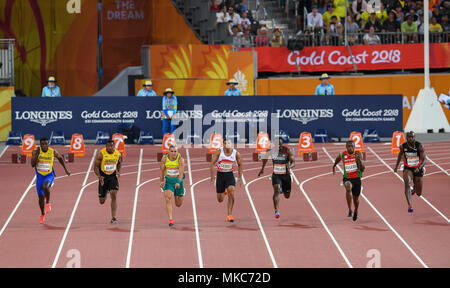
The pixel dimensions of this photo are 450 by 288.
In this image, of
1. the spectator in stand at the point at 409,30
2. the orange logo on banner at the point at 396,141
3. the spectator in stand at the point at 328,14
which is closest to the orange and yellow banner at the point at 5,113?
the orange logo on banner at the point at 396,141

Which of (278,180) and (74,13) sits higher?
(74,13)

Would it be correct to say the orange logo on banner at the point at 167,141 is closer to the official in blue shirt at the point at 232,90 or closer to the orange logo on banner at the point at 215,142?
the orange logo on banner at the point at 215,142

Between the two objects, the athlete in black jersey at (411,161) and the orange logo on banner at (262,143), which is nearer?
the athlete in black jersey at (411,161)

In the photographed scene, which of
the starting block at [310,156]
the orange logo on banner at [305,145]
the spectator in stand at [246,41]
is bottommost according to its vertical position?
the starting block at [310,156]

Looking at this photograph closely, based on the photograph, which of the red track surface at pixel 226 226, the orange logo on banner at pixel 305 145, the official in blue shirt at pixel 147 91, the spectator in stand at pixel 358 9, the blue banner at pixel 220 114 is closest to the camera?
the red track surface at pixel 226 226

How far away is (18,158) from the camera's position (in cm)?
Result: 2672

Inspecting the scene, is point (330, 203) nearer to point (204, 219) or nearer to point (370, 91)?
point (204, 219)

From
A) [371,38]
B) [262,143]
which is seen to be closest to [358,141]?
[262,143]

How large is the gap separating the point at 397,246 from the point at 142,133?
15665 millimetres

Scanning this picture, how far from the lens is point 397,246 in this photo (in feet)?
53.0

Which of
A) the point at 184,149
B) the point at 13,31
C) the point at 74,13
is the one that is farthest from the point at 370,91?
the point at 13,31

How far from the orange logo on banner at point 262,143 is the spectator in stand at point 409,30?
10.7m

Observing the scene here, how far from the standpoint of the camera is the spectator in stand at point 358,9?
123 feet

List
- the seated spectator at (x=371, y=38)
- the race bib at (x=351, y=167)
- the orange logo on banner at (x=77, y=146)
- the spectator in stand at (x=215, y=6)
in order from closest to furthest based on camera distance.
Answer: the race bib at (x=351, y=167) → the orange logo on banner at (x=77, y=146) → the seated spectator at (x=371, y=38) → the spectator in stand at (x=215, y=6)
